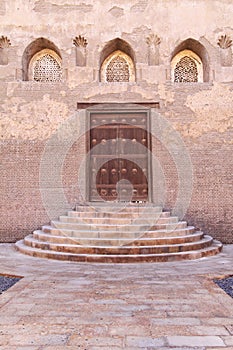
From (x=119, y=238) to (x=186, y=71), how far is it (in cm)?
514

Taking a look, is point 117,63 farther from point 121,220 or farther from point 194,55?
point 121,220

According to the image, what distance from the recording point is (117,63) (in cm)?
934

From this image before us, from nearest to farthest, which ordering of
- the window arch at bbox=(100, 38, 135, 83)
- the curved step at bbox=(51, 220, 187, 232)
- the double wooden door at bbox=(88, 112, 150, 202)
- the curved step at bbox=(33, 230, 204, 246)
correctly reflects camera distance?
the curved step at bbox=(33, 230, 204, 246), the curved step at bbox=(51, 220, 187, 232), the double wooden door at bbox=(88, 112, 150, 202), the window arch at bbox=(100, 38, 135, 83)

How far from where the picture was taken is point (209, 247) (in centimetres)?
686

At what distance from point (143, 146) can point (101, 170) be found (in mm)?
1190

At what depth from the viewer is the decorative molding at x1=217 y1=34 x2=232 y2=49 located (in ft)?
28.9

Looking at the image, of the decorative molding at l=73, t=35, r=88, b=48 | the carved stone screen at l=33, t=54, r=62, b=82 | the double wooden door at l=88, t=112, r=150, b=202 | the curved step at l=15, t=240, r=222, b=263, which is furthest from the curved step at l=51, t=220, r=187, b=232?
the decorative molding at l=73, t=35, r=88, b=48

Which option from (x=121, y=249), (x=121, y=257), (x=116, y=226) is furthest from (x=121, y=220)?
(x=121, y=257)

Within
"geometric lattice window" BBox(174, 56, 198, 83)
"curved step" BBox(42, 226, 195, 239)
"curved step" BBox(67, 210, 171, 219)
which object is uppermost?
"geometric lattice window" BBox(174, 56, 198, 83)

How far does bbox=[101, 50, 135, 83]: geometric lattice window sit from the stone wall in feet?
1.38

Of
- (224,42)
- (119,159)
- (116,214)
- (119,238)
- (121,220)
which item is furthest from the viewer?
(224,42)

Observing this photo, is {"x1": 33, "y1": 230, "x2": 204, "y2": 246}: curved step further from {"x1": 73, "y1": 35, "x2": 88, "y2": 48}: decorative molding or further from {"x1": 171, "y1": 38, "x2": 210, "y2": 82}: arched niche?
{"x1": 73, "y1": 35, "x2": 88, "y2": 48}: decorative molding

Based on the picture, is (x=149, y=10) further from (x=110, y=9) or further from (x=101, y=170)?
(x=101, y=170)

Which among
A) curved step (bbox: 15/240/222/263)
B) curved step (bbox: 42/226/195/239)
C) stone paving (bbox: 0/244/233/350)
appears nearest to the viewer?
stone paving (bbox: 0/244/233/350)
